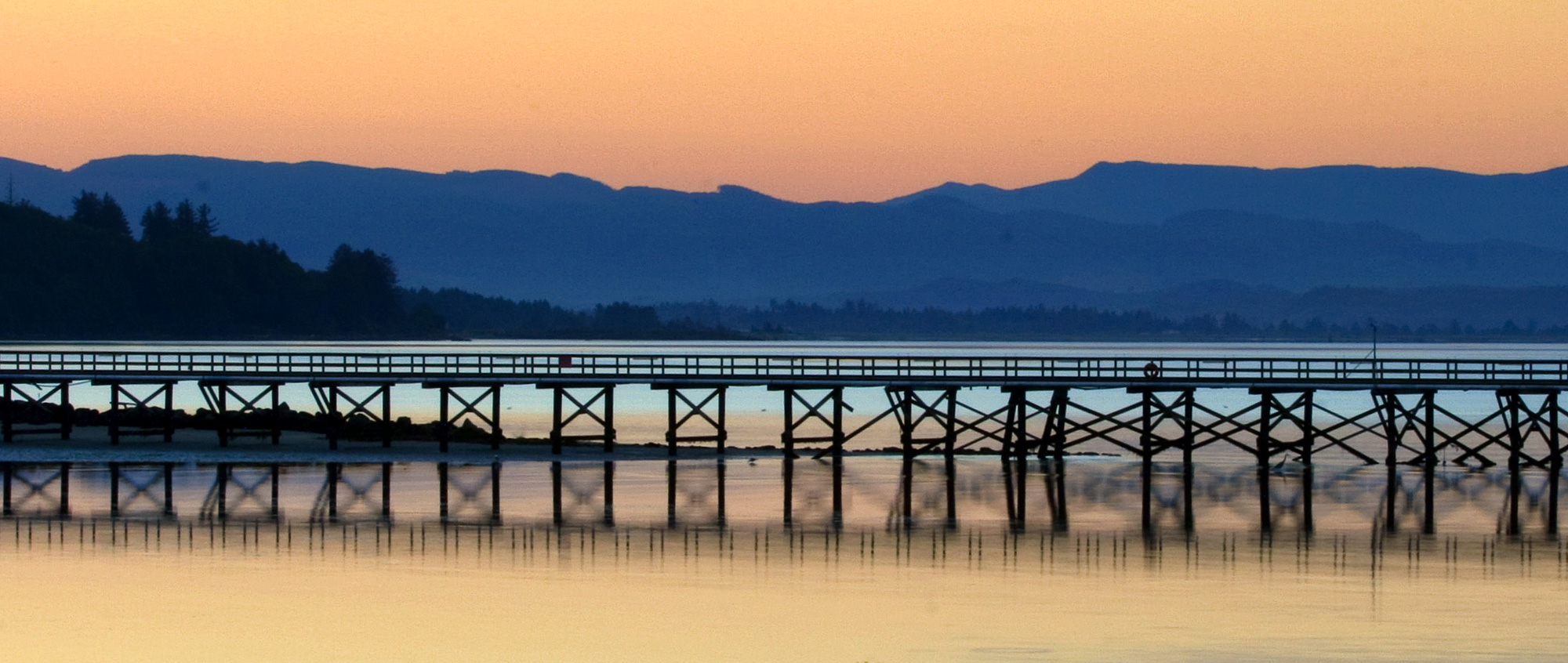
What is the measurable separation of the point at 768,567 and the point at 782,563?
1.75 feet

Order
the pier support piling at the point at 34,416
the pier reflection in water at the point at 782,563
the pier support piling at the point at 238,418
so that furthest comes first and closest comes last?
the pier support piling at the point at 34,416 → the pier support piling at the point at 238,418 → the pier reflection in water at the point at 782,563

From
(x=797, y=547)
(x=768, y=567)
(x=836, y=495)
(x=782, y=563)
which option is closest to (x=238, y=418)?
(x=836, y=495)

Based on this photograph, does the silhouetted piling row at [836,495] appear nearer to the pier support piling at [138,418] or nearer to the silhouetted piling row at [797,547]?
the silhouetted piling row at [797,547]

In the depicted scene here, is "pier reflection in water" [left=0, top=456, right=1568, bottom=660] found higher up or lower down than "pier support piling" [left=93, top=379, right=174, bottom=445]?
lower down

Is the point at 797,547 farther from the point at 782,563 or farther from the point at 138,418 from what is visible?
the point at 138,418

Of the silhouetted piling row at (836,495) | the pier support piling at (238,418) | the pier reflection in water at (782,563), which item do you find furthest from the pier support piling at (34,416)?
the pier reflection in water at (782,563)

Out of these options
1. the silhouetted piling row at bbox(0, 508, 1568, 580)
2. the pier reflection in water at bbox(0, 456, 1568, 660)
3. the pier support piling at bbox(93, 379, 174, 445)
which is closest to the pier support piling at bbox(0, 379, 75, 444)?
the pier support piling at bbox(93, 379, 174, 445)

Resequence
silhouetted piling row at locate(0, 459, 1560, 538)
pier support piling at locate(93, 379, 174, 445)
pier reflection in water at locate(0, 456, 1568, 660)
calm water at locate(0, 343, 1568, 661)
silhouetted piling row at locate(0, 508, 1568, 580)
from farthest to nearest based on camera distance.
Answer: pier support piling at locate(93, 379, 174, 445) → silhouetted piling row at locate(0, 459, 1560, 538) → silhouetted piling row at locate(0, 508, 1568, 580) → pier reflection in water at locate(0, 456, 1568, 660) → calm water at locate(0, 343, 1568, 661)

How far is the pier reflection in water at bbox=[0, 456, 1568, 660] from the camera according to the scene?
32.0 m

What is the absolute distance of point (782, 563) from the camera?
4031 centimetres

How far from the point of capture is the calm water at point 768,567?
104 ft

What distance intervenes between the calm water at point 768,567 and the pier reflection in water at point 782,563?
0.36ft

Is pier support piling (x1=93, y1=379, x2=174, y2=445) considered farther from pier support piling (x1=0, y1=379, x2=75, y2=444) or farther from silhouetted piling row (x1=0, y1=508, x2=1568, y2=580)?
silhouetted piling row (x1=0, y1=508, x2=1568, y2=580)

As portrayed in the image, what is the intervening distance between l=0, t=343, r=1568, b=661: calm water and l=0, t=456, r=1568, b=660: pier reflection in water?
0.11 m
